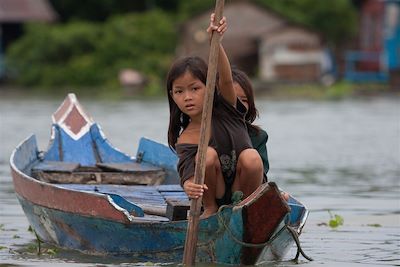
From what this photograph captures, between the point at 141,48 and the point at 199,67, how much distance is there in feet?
104

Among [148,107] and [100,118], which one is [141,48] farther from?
[100,118]

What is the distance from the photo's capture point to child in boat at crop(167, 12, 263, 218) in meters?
7.39

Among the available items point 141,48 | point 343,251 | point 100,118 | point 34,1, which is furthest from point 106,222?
point 34,1

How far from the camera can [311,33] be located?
35969 millimetres

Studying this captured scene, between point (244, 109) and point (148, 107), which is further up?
point (244, 109)

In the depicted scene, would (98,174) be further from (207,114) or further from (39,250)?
(207,114)

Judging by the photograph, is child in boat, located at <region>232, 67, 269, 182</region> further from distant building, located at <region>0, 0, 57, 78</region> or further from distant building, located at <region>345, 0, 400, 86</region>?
distant building, located at <region>0, 0, 57, 78</region>

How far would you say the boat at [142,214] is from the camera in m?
7.14

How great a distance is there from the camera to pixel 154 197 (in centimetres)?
927

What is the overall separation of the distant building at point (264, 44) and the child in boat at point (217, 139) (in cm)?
2841

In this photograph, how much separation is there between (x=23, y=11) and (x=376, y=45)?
403 inches

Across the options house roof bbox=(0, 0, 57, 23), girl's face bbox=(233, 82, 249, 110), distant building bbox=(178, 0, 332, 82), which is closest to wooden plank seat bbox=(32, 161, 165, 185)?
girl's face bbox=(233, 82, 249, 110)

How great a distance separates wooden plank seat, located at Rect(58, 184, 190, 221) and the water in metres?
0.43

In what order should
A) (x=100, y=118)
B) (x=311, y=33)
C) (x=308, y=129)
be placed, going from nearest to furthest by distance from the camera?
(x=308, y=129)
(x=100, y=118)
(x=311, y=33)
